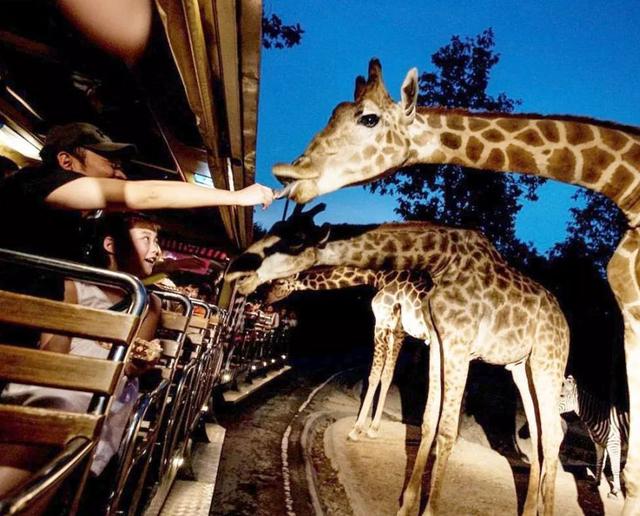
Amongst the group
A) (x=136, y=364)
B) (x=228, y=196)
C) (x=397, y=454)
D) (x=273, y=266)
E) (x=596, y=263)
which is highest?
(x=596, y=263)

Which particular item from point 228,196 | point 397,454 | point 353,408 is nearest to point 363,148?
point 228,196

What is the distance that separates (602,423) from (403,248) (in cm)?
460

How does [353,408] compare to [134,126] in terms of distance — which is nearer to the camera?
[134,126]

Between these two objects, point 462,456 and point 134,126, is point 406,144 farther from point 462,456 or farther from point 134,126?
point 462,456

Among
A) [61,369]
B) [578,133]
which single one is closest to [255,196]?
[61,369]

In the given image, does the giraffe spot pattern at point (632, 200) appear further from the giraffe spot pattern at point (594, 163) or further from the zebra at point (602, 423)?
the zebra at point (602, 423)

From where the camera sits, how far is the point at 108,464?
1989 millimetres

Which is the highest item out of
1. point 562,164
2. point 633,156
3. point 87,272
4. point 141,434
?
point 633,156

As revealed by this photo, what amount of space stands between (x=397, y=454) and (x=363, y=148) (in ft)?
14.0

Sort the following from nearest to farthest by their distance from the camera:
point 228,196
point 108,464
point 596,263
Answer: point 228,196 → point 108,464 → point 596,263

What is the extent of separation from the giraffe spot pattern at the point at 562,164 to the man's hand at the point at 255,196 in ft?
9.39

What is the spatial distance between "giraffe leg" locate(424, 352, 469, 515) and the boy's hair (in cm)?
313

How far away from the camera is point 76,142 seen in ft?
6.66

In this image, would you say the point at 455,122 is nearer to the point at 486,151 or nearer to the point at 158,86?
the point at 486,151
